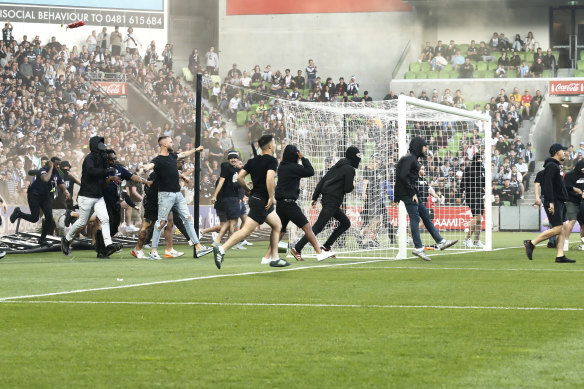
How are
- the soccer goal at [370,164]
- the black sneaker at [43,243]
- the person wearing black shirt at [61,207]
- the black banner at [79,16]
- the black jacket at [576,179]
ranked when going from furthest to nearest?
the black banner at [79,16]
the person wearing black shirt at [61,207]
the black sneaker at [43,243]
the soccer goal at [370,164]
the black jacket at [576,179]

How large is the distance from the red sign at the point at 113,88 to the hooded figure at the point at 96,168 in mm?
15659

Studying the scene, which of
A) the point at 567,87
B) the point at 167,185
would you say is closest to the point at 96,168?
the point at 167,185

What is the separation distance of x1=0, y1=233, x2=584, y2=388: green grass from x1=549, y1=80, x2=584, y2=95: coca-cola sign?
94.2 feet

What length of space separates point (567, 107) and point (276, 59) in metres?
13.6

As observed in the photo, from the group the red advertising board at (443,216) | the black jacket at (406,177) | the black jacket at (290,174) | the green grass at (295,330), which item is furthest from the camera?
the red advertising board at (443,216)

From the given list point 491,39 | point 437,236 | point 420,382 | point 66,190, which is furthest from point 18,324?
point 491,39

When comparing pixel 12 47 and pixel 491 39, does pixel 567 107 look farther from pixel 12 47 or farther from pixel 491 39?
pixel 12 47

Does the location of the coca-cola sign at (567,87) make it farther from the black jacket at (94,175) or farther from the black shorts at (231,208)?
the black jacket at (94,175)

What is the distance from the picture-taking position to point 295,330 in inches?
318

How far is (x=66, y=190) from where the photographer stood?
2241 centimetres

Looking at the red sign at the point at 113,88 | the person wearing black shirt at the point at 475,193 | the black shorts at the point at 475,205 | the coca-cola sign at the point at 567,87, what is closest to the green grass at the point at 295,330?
the person wearing black shirt at the point at 475,193

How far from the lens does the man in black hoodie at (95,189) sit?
18.3 metres

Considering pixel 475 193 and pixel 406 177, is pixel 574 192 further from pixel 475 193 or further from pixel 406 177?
pixel 406 177

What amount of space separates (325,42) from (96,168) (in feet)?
103
